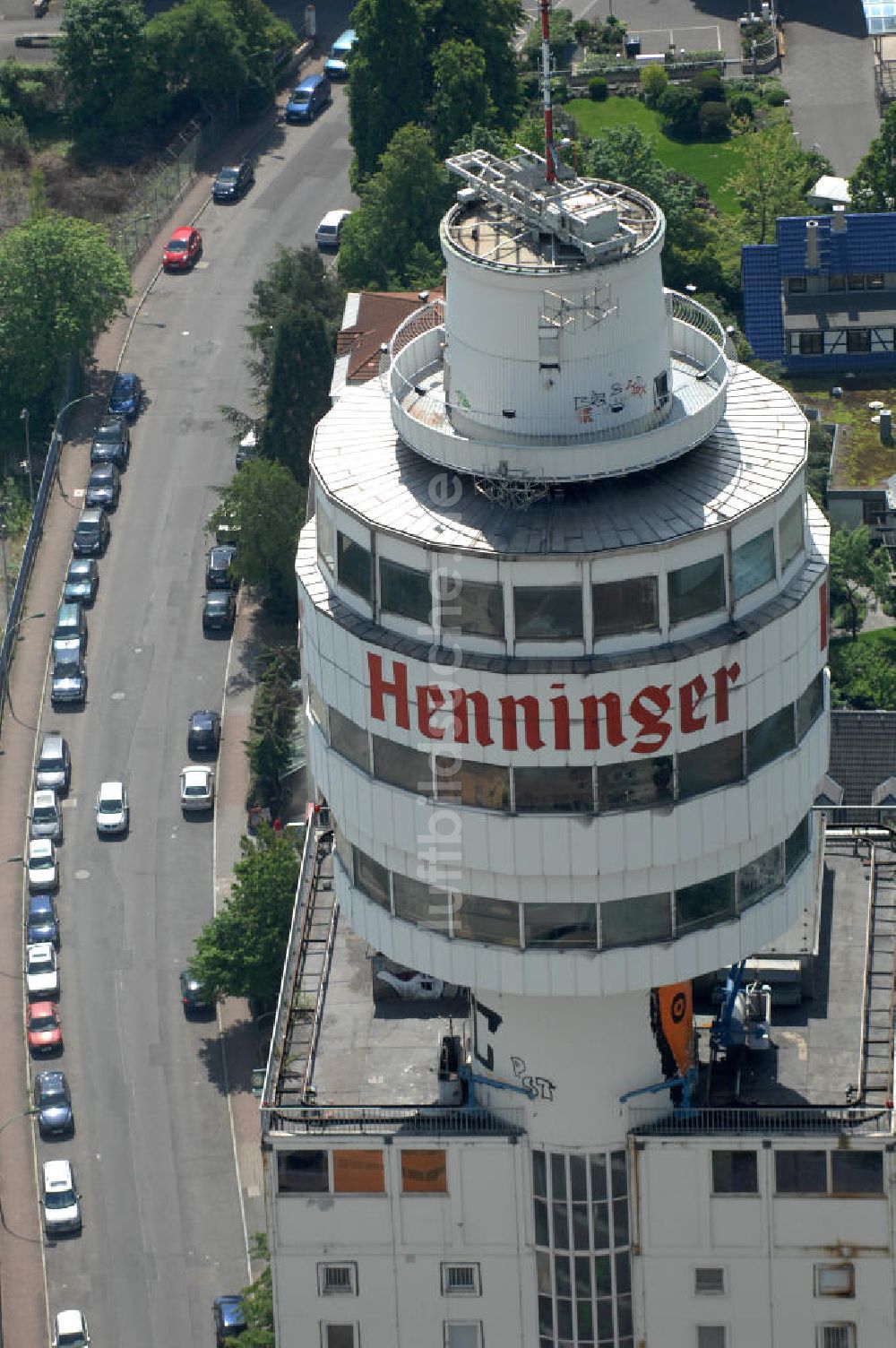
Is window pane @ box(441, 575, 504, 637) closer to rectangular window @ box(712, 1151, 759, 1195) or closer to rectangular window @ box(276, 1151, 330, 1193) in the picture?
rectangular window @ box(276, 1151, 330, 1193)

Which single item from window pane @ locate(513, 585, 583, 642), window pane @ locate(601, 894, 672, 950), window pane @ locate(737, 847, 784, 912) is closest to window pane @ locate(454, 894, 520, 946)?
window pane @ locate(601, 894, 672, 950)

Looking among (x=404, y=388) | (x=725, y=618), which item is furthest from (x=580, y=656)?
(x=404, y=388)

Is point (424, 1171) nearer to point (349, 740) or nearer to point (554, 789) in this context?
point (349, 740)

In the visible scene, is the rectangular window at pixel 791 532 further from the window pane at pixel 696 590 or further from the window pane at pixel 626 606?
the window pane at pixel 626 606

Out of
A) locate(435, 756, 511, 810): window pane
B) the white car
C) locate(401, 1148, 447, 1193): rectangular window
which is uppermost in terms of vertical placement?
locate(435, 756, 511, 810): window pane

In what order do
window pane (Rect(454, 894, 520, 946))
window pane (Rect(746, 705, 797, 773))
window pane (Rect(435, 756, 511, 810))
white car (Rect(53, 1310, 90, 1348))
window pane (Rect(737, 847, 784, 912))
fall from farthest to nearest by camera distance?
white car (Rect(53, 1310, 90, 1348))
window pane (Rect(737, 847, 784, 912))
window pane (Rect(454, 894, 520, 946))
window pane (Rect(746, 705, 797, 773))
window pane (Rect(435, 756, 511, 810))

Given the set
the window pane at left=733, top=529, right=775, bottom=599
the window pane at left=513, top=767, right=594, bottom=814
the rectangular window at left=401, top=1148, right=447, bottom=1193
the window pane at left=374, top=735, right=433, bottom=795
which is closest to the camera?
the window pane at left=733, top=529, right=775, bottom=599

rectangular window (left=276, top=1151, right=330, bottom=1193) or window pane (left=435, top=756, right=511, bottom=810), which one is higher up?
window pane (left=435, top=756, right=511, bottom=810)
